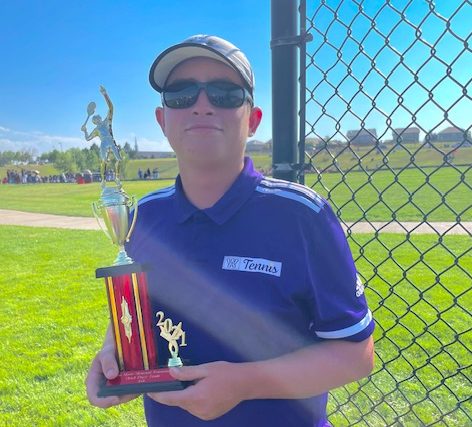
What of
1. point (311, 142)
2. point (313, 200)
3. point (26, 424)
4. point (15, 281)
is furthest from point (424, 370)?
point (15, 281)

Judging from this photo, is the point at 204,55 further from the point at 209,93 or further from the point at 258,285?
the point at 258,285

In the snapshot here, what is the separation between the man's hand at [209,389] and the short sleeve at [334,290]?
33cm

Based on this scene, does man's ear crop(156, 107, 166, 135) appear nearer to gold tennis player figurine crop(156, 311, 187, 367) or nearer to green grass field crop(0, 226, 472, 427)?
gold tennis player figurine crop(156, 311, 187, 367)

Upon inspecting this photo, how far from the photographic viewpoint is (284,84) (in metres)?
1.86

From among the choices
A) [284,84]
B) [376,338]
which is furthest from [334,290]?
[376,338]

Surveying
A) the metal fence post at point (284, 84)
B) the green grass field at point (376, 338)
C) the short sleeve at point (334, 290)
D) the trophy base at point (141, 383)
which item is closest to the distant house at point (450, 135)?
the green grass field at point (376, 338)

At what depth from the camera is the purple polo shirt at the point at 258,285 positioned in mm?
1459

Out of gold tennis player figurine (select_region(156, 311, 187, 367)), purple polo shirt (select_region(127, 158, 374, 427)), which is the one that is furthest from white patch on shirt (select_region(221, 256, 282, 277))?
gold tennis player figurine (select_region(156, 311, 187, 367))

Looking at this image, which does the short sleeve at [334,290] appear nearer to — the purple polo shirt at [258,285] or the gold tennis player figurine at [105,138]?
the purple polo shirt at [258,285]

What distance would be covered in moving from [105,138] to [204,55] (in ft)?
1.53

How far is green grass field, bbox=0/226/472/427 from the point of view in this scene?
276 cm

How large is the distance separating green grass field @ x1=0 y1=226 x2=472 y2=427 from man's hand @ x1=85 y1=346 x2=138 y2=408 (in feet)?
4.18

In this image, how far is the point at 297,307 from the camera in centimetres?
152

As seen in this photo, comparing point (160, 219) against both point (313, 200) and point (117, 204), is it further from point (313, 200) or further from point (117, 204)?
point (313, 200)
